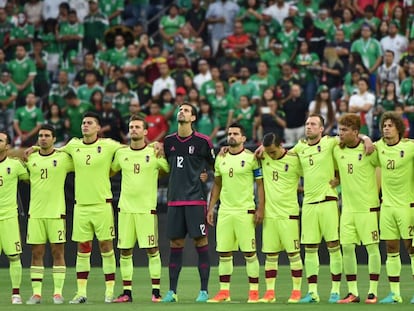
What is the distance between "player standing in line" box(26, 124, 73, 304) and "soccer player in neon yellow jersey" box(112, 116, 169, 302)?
2.62 feet

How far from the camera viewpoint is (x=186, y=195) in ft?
61.4

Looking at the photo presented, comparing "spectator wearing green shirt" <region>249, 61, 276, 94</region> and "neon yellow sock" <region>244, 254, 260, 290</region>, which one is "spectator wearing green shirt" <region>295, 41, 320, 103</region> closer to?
"spectator wearing green shirt" <region>249, 61, 276, 94</region>

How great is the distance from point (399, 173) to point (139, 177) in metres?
3.62

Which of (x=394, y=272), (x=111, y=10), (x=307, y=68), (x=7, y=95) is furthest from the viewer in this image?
(x=111, y=10)

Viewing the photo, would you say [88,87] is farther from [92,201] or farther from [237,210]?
[237,210]

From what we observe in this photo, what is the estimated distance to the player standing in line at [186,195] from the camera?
18641mm

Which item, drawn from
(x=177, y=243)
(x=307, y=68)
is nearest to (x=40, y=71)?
(x=307, y=68)

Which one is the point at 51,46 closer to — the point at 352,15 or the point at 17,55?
the point at 17,55

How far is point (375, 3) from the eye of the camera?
3175cm

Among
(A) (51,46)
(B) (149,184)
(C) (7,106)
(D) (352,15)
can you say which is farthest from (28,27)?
(B) (149,184)

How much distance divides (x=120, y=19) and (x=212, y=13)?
2.37 meters

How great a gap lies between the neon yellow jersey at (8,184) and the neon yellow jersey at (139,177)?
1.42m

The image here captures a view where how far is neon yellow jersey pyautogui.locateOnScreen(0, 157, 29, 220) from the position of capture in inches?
739

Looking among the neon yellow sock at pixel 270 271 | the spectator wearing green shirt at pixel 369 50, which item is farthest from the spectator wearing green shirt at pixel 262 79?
the neon yellow sock at pixel 270 271
